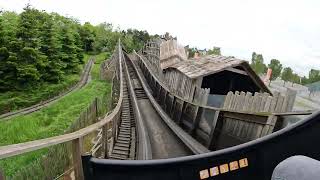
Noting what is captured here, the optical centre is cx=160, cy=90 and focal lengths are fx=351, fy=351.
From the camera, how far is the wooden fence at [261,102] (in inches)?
265

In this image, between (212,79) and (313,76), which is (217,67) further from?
(313,76)

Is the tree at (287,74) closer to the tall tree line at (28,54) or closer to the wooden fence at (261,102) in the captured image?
the tall tree line at (28,54)

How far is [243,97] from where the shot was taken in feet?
27.7

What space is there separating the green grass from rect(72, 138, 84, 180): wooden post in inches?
1155

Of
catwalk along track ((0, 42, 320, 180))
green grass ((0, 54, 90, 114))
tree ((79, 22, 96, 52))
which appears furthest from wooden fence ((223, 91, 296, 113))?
tree ((79, 22, 96, 52))

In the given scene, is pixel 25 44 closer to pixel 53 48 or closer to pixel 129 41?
pixel 53 48

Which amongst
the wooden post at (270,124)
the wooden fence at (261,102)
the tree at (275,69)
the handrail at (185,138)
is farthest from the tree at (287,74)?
the wooden post at (270,124)

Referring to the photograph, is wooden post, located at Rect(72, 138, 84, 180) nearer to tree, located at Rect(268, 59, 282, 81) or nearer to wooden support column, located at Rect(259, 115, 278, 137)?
wooden support column, located at Rect(259, 115, 278, 137)

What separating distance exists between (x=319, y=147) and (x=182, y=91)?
40.9 feet

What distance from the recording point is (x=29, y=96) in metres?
34.3

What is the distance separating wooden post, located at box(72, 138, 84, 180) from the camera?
3916 mm

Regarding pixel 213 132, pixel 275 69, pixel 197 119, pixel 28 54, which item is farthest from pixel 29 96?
pixel 275 69

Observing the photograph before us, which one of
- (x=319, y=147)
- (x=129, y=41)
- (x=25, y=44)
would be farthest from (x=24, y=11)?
(x=129, y=41)

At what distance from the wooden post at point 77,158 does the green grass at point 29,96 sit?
29.3 m
